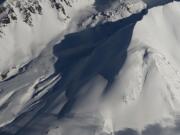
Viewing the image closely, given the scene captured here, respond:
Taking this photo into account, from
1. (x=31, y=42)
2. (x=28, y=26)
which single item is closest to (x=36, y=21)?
(x=28, y=26)

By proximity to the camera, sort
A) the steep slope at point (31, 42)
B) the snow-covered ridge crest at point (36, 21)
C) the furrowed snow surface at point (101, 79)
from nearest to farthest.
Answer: the furrowed snow surface at point (101, 79), the steep slope at point (31, 42), the snow-covered ridge crest at point (36, 21)

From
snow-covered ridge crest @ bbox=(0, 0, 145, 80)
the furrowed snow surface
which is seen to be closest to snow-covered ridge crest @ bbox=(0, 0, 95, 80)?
snow-covered ridge crest @ bbox=(0, 0, 145, 80)

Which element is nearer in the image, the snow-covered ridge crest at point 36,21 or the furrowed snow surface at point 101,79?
the furrowed snow surface at point 101,79

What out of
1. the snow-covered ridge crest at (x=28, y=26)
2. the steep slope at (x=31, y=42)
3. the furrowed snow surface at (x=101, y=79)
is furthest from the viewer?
the snow-covered ridge crest at (x=28, y=26)

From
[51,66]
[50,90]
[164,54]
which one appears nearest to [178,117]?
[164,54]

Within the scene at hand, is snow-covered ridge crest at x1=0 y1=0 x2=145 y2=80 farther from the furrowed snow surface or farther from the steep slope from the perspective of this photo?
the furrowed snow surface

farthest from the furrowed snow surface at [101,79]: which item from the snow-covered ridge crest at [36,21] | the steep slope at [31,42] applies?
the snow-covered ridge crest at [36,21]

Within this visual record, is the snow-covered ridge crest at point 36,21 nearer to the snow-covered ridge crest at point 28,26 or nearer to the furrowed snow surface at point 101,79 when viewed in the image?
the snow-covered ridge crest at point 28,26

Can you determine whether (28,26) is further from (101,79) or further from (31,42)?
(101,79)

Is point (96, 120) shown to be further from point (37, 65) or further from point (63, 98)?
point (37, 65)
